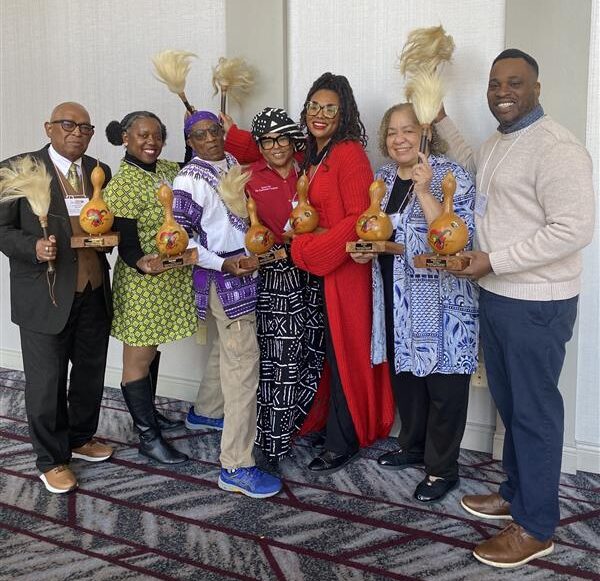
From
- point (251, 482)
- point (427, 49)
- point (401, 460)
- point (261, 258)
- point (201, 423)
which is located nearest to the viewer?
point (261, 258)

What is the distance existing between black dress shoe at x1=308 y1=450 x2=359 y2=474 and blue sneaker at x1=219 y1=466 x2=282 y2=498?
0.69 ft

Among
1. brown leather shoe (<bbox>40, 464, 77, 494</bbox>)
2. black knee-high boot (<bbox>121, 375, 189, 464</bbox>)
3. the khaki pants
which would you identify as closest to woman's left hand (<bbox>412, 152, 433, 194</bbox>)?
the khaki pants

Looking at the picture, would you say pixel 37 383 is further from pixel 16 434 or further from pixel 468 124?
pixel 468 124

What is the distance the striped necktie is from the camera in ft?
8.68

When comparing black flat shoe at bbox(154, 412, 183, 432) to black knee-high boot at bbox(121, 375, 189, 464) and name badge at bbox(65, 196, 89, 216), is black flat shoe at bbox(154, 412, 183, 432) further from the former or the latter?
name badge at bbox(65, 196, 89, 216)

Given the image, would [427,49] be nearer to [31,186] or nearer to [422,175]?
[422,175]

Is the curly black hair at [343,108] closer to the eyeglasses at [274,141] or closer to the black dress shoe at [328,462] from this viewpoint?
the eyeglasses at [274,141]

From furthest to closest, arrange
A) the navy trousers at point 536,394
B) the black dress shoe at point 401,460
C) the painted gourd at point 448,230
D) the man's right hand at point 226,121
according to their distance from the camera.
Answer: the man's right hand at point 226,121 < the black dress shoe at point 401,460 < the painted gourd at point 448,230 < the navy trousers at point 536,394

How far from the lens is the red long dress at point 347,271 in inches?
100

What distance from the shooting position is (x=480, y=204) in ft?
7.13

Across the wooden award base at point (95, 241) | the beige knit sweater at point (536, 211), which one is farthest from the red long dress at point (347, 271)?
the wooden award base at point (95, 241)

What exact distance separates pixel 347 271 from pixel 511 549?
3.77 feet

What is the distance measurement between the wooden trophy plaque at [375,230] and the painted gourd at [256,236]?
0.30 m

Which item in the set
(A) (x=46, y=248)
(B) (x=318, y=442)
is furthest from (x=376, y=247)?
(A) (x=46, y=248)
